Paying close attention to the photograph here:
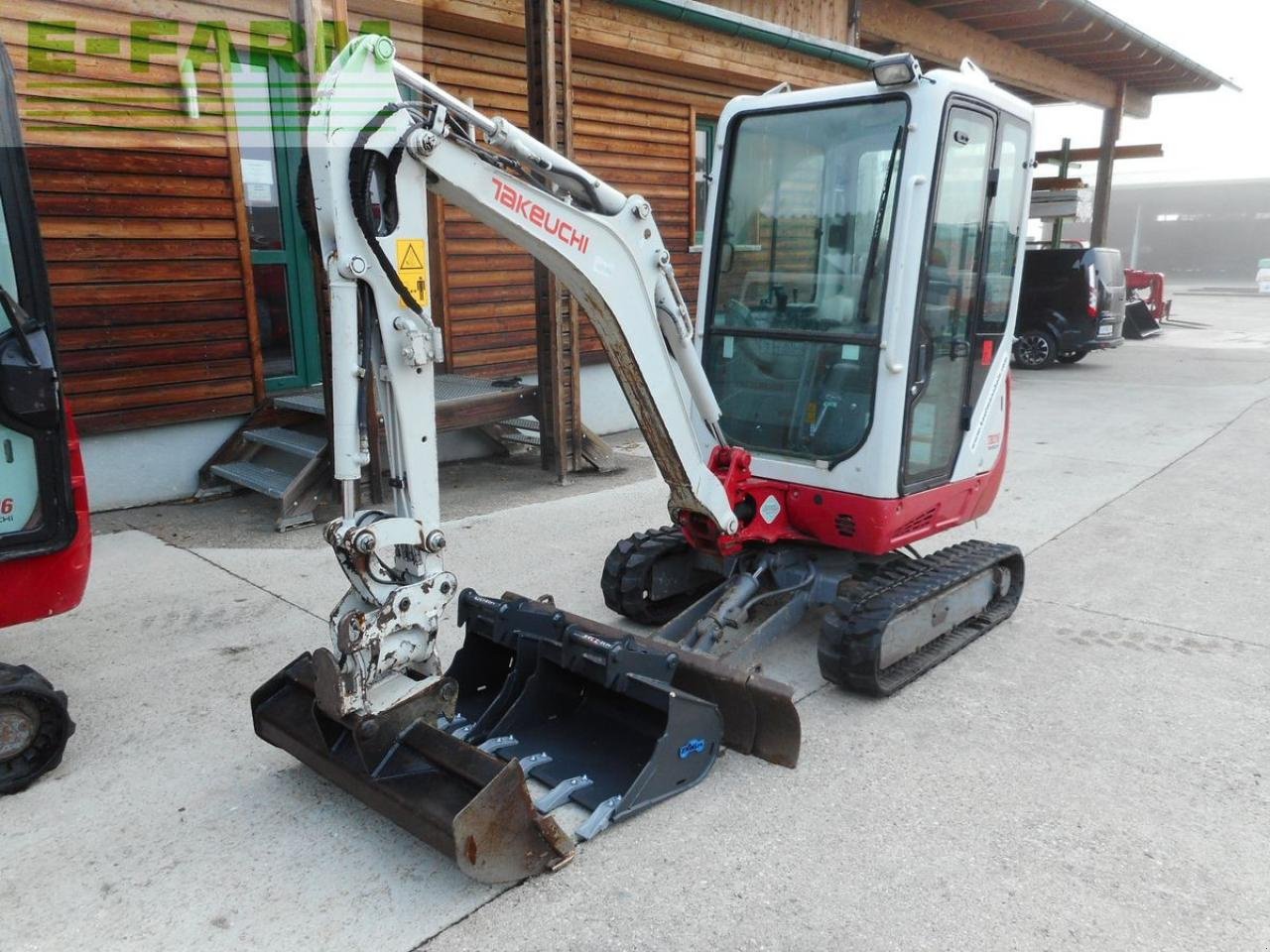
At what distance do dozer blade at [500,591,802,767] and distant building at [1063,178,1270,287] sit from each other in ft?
147

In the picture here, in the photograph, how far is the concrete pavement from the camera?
2496 millimetres

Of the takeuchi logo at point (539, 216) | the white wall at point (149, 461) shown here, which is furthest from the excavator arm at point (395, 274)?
the white wall at point (149, 461)

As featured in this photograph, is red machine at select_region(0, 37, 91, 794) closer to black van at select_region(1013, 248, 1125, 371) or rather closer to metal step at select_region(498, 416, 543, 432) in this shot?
metal step at select_region(498, 416, 543, 432)

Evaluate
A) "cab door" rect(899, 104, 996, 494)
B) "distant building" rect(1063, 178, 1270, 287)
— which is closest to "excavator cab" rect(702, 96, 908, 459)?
"cab door" rect(899, 104, 996, 494)

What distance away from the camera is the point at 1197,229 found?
42.7 metres

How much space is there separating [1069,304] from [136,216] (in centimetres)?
1262

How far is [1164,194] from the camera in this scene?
44.9 meters

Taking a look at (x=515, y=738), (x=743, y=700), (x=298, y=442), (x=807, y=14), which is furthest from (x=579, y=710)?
(x=807, y=14)

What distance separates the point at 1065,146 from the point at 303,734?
16372mm

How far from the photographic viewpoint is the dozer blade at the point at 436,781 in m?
2.51

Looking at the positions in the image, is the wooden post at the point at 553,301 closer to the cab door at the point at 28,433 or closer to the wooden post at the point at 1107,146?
the cab door at the point at 28,433

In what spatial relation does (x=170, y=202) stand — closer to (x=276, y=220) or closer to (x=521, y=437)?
(x=276, y=220)

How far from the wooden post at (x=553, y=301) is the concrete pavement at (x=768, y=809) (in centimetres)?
215

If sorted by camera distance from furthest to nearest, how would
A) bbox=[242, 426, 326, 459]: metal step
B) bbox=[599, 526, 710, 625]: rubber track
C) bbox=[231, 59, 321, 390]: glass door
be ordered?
bbox=[231, 59, 321, 390]: glass door → bbox=[242, 426, 326, 459]: metal step → bbox=[599, 526, 710, 625]: rubber track
